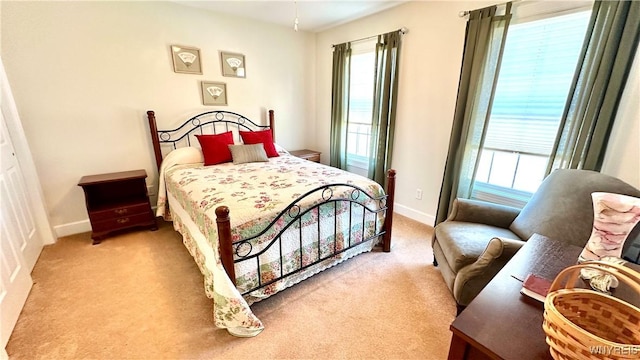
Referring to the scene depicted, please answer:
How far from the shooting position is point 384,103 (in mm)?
3094

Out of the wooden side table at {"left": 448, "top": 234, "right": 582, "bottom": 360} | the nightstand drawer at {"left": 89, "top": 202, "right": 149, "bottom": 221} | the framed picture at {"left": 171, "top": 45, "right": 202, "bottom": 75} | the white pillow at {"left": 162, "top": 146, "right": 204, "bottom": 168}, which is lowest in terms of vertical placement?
the nightstand drawer at {"left": 89, "top": 202, "right": 149, "bottom": 221}

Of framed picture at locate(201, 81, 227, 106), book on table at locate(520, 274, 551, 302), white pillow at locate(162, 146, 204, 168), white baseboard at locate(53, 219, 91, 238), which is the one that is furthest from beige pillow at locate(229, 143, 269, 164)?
book on table at locate(520, 274, 551, 302)

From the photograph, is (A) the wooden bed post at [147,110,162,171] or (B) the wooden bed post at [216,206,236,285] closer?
(B) the wooden bed post at [216,206,236,285]

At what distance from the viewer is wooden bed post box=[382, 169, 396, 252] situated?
7.37 feet

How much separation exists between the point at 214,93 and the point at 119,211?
173 cm

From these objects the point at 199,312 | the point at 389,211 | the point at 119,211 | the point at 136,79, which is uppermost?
the point at 136,79

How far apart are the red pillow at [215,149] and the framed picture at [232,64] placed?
939 millimetres

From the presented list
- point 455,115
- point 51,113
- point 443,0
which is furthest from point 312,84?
point 51,113

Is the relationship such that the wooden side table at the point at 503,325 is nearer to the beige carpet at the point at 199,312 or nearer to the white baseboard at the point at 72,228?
the beige carpet at the point at 199,312

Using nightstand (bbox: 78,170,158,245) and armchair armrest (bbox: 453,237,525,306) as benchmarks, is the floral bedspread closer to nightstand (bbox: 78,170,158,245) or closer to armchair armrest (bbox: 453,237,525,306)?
nightstand (bbox: 78,170,158,245)

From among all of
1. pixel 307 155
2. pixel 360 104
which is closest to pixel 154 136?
pixel 307 155

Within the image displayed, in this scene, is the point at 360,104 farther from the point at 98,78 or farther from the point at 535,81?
the point at 98,78

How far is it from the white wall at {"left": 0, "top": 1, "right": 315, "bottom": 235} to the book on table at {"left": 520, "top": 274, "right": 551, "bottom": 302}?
3499 millimetres

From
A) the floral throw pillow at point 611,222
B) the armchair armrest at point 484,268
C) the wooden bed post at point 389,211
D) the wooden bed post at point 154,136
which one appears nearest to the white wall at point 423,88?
the wooden bed post at point 389,211
